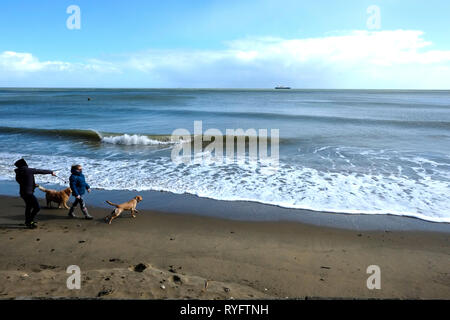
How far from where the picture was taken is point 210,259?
216 inches

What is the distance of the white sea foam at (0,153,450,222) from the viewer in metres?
8.17

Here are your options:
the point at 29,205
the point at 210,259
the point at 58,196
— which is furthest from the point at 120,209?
the point at 210,259

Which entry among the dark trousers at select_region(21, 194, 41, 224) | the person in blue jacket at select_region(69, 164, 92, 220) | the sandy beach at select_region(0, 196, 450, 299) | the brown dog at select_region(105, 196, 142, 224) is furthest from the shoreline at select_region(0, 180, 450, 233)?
the dark trousers at select_region(21, 194, 41, 224)

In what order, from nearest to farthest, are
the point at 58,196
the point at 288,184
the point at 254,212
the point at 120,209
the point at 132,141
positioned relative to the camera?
1. the point at 120,209
2. the point at 254,212
3. the point at 58,196
4. the point at 288,184
5. the point at 132,141

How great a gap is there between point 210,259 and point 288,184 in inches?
195

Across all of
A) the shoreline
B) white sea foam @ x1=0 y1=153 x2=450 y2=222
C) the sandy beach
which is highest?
white sea foam @ x1=0 y1=153 x2=450 y2=222

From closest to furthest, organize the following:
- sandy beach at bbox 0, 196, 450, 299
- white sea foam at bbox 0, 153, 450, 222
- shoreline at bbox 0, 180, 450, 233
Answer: sandy beach at bbox 0, 196, 450, 299 < shoreline at bbox 0, 180, 450, 233 < white sea foam at bbox 0, 153, 450, 222

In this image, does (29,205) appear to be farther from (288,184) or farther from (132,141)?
(132,141)

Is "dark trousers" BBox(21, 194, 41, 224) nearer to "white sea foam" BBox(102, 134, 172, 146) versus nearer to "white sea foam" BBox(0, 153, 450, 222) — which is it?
"white sea foam" BBox(0, 153, 450, 222)

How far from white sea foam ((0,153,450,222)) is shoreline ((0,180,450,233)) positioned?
0.92ft

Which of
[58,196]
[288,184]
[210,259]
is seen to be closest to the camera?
[210,259]

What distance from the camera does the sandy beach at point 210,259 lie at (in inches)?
176

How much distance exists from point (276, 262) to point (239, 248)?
796mm
